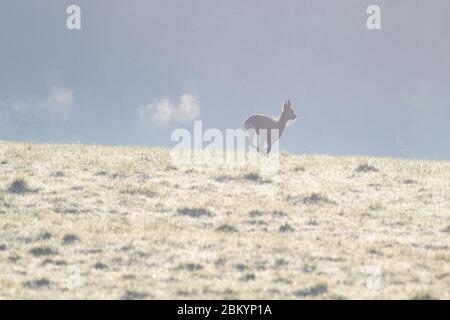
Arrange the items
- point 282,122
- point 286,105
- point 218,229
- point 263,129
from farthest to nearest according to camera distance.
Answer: point 286,105
point 282,122
point 263,129
point 218,229

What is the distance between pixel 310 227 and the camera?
1914 cm

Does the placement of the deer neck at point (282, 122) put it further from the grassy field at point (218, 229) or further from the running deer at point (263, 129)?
the grassy field at point (218, 229)

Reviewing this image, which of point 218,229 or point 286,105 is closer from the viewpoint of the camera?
point 218,229

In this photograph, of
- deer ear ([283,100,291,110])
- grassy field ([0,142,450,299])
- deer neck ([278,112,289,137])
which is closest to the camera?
grassy field ([0,142,450,299])

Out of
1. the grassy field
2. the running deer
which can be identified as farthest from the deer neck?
the grassy field

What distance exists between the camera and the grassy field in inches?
567

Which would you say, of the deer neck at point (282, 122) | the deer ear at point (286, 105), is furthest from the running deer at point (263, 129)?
the deer ear at point (286, 105)

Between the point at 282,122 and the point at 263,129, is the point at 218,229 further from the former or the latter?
the point at 282,122

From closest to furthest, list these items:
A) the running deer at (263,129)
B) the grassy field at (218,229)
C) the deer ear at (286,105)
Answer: the grassy field at (218,229) → the running deer at (263,129) → the deer ear at (286,105)

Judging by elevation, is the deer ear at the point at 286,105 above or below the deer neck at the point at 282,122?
above

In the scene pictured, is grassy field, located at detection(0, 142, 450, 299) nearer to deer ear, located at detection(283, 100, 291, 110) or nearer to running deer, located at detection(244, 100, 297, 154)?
running deer, located at detection(244, 100, 297, 154)

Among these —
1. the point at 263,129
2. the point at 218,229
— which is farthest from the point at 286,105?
the point at 218,229

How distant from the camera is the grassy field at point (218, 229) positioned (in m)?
14.4

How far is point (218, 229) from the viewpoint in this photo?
18.5 meters
